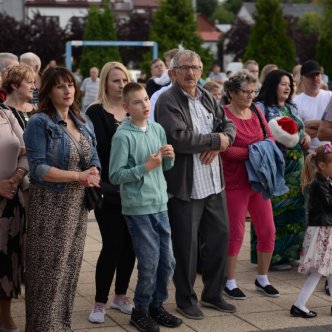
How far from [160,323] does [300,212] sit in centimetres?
258

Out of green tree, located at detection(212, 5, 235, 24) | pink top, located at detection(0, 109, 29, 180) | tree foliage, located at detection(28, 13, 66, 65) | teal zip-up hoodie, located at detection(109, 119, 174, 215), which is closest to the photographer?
pink top, located at detection(0, 109, 29, 180)

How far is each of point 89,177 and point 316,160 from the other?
2227mm

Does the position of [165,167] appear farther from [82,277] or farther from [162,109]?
[82,277]

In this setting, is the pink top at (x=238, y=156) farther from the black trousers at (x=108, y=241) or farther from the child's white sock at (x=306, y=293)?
the black trousers at (x=108, y=241)

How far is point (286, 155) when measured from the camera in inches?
314

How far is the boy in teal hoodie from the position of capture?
5938 millimetres

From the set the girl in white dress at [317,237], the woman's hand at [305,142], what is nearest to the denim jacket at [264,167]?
the girl in white dress at [317,237]

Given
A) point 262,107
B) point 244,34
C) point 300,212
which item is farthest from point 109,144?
point 244,34

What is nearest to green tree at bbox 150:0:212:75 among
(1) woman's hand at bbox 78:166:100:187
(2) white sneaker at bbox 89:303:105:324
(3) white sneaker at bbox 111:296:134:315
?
(3) white sneaker at bbox 111:296:134:315

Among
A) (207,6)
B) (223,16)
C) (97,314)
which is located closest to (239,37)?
(97,314)

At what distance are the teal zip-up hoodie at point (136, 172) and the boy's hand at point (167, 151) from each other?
0.12m

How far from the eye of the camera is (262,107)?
799 cm

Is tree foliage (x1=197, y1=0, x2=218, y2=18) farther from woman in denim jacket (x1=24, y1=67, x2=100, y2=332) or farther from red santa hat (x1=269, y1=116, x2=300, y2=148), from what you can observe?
woman in denim jacket (x1=24, y1=67, x2=100, y2=332)

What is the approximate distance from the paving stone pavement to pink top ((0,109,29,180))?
1.20 meters
